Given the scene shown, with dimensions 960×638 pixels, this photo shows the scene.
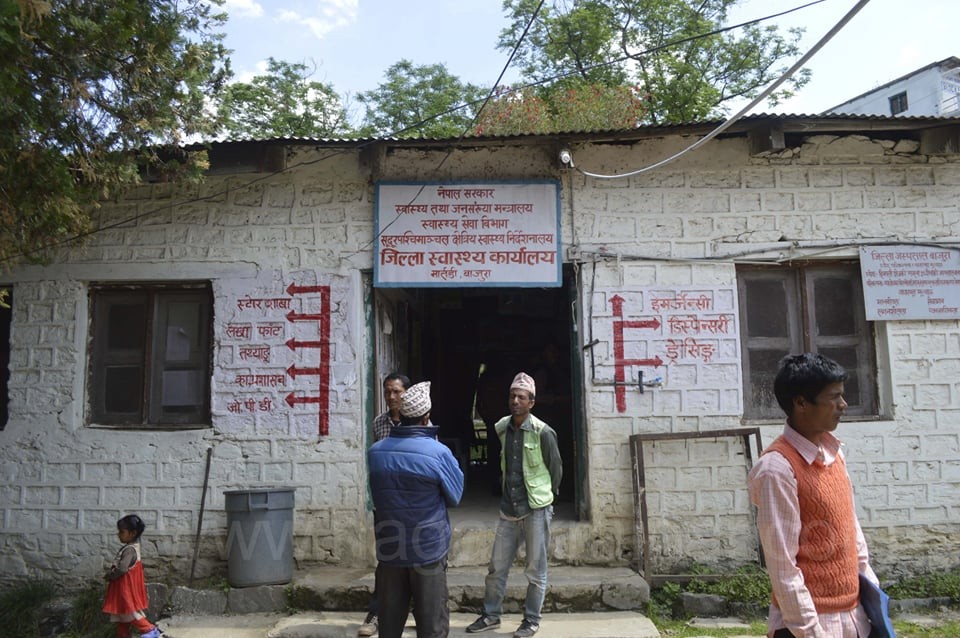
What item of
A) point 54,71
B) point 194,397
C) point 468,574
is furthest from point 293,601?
point 54,71

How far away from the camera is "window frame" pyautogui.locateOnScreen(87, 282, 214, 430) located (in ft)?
21.8

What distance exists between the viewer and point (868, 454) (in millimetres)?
6281

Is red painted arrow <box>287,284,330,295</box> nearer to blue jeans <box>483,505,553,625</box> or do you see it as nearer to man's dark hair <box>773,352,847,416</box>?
blue jeans <box>483,505,553,625</box>

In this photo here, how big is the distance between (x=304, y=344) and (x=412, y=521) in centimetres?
289

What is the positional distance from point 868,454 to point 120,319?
684cm

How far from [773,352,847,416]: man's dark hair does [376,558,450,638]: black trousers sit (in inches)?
88.2

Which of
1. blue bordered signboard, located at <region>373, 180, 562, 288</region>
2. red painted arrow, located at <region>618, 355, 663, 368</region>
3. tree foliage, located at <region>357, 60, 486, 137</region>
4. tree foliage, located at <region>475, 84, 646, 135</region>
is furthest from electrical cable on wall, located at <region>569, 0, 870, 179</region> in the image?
tree foliage, located at <region>357, 60, 486, 137</region>

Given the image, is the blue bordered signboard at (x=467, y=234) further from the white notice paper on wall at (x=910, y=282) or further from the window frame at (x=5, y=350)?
the window frame at (x=5, y=350)

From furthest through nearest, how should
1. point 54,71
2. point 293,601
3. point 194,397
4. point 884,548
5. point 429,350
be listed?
point 429,350 < point 194,397 < point 884,548 < point 293,601 < point 54,71

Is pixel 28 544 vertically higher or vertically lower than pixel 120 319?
lower

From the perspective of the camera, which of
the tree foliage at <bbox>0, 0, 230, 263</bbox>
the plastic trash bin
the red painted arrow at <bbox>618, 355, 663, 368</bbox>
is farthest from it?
the red painted arrow at <bbox>618, 355, 663, 368</bbox>

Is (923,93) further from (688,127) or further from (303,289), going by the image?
(303,289)

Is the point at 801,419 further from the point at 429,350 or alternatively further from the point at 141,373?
the point at 429,350

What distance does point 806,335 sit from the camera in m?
6.53
